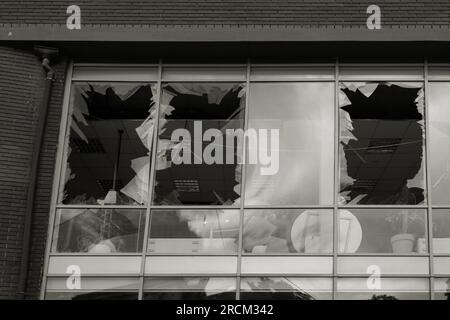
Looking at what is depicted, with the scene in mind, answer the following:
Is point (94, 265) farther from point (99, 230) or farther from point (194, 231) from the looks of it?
point (194, 231)

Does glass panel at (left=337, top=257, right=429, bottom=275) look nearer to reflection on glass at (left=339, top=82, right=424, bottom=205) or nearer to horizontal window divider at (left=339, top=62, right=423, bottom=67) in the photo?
reflection on glass at (left=339, top=82, right=424, bottom=205)

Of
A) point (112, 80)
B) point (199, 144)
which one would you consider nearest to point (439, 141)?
point (199, 144)

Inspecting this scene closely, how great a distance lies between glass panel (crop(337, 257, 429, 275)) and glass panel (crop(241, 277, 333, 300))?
0.31 m

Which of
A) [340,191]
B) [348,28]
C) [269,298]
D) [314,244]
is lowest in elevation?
[269,298]

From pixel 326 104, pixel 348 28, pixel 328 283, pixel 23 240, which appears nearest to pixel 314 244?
pixel 328 283

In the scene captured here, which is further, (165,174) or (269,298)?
(165,174)

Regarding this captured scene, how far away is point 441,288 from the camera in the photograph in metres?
10.8

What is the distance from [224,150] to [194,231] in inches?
50.4

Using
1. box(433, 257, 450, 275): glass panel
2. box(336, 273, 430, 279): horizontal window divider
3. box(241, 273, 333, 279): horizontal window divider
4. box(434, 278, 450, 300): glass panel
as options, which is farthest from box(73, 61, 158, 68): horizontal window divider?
box(434, 278, 450, 300): glass panel

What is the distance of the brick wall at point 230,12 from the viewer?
38.7 feet

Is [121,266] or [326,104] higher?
[326,104]

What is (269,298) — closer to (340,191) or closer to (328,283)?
(328,283)

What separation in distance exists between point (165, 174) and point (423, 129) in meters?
3.67

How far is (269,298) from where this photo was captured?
10.8m
